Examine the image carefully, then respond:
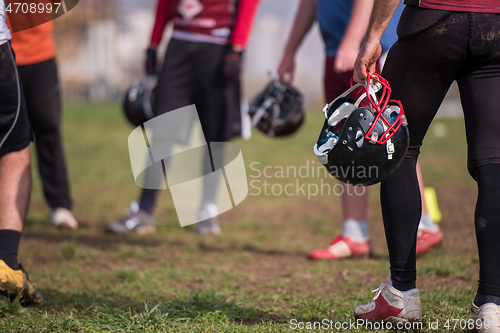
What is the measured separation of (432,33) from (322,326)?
1.10 meters

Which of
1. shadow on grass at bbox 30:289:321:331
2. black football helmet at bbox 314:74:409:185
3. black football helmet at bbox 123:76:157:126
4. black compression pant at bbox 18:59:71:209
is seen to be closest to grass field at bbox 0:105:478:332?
shadow on grass at bbox 30:289:321:331

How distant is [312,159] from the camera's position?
726 cm

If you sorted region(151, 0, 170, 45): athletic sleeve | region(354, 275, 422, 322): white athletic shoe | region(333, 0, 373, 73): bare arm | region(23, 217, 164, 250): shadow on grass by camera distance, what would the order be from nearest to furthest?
region(354, 275, 422, 322): white athletic shoe < region(333, 0, 373, 73): bare arm < region(23, 217, 164, 250): shadow on grass < region(151, 0, 170, 45): athletic sleeve

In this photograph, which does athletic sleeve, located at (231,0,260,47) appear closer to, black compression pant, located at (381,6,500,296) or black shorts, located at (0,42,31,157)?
black shorts, located at (0,42,31,157)

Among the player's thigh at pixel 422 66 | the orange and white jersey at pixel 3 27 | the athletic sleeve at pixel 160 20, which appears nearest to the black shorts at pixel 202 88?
the athletic sleeve at pixel 160 20

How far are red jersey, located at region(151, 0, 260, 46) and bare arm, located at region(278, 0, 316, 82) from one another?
1.53ft

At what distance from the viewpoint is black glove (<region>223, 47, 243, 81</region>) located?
3445 millimetres

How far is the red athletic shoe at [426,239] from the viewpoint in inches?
110

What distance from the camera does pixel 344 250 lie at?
113 inches

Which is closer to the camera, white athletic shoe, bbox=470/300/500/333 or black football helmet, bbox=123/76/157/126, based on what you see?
white athletic shoe, bbox=470/300/500/333

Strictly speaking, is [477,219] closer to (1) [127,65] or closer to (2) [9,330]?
(2) [9,330]

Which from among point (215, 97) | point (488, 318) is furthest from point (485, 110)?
point (215, 97)

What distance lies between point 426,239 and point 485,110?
4.90ft

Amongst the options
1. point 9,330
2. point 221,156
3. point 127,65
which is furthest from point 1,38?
point 127,65
